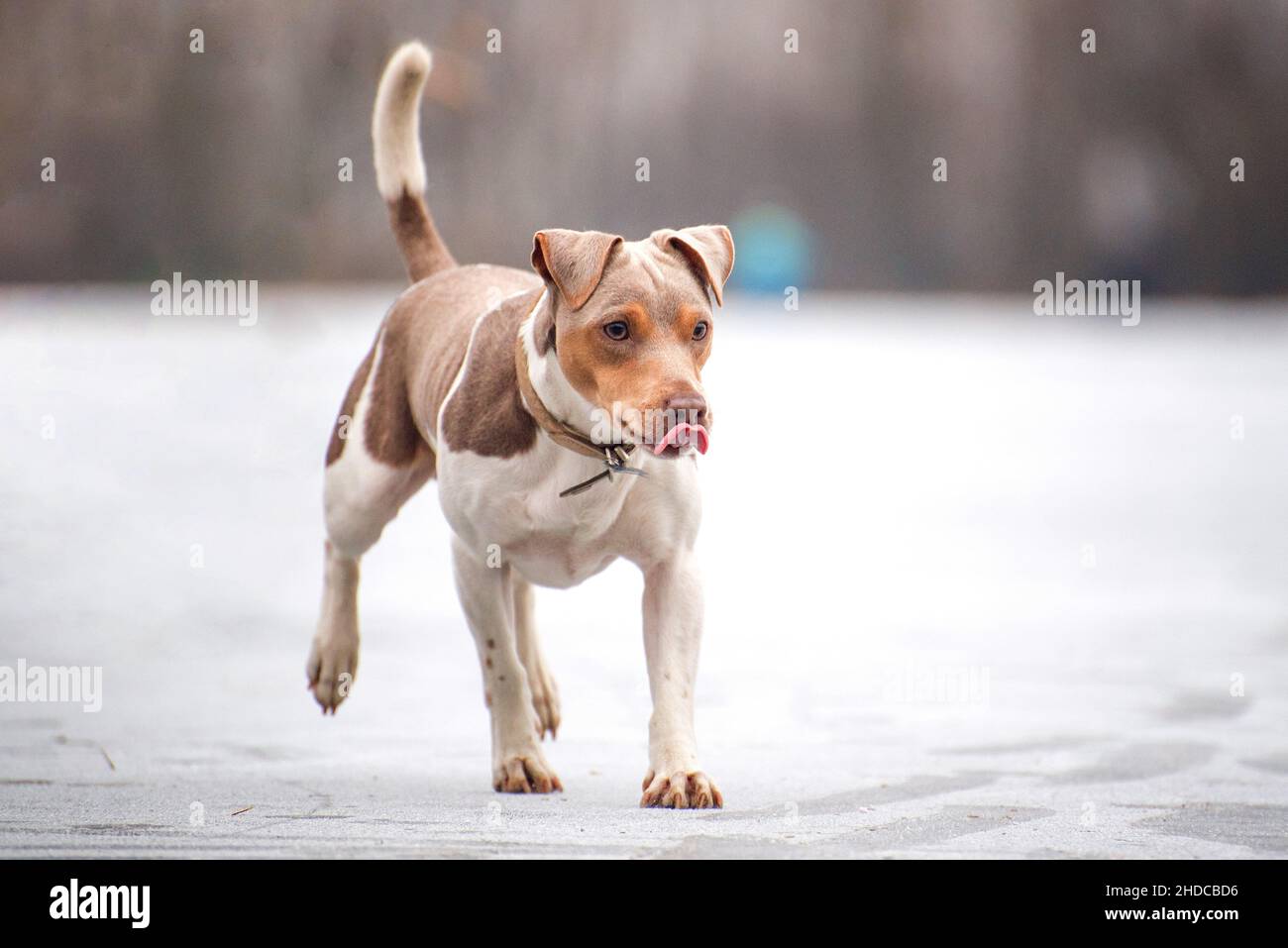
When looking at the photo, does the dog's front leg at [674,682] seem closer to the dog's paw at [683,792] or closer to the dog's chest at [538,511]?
the dog's paw at [683,792]

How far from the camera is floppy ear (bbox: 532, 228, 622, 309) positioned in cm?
451

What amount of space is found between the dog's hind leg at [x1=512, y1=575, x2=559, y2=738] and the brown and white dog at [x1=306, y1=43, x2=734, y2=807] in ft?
0.61

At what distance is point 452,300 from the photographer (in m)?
5.95

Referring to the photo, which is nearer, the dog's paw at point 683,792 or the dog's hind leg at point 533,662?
the dog's paw at point 683,792

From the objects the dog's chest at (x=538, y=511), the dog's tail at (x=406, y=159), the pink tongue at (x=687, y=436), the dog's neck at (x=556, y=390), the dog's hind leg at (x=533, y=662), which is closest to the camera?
the pink tongue at (x=687, y=436)

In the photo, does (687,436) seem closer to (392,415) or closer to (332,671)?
(392,415)

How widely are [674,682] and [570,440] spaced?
759mm

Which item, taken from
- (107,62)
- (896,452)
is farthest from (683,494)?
(107,62)

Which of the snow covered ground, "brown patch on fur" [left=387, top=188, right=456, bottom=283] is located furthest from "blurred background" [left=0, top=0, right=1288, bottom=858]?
"brown patch on fur" [left=387, top=188, right=456, bottom=283]

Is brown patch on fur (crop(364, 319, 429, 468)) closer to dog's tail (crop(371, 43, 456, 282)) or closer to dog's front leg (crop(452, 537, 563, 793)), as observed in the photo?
dog's tail (crop(371, 43, 456, 282))

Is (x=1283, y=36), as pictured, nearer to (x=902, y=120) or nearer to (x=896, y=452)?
(x=902, y=120)

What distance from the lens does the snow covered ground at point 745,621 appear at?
4805 mm

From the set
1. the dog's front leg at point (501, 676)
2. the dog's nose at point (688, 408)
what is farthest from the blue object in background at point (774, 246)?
the dog's nose at point (688, 408)

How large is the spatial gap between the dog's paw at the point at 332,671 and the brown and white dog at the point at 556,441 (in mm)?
11
